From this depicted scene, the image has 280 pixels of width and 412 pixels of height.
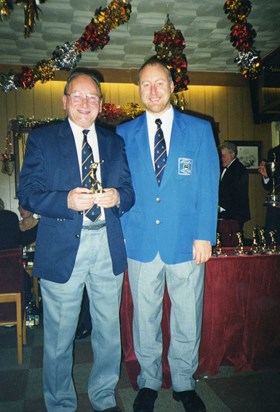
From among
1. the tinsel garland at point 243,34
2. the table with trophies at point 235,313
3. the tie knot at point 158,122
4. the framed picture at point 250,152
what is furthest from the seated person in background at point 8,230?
the framed picture at point 250,152

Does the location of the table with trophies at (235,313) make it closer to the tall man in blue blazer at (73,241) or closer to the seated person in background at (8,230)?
the tall man in blue blazer at (73,241)

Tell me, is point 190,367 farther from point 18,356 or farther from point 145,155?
point 18,356

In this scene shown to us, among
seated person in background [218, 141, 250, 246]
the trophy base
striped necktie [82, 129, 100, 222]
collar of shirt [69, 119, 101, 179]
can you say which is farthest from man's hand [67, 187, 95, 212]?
seated person in background [218, 141, 250, 246]

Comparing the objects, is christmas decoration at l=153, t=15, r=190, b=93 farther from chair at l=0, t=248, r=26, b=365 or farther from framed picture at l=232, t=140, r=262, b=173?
framed picture at l=232, t=140, r=262, b=173

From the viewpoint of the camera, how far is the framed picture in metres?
6.84

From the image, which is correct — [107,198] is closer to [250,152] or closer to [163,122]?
[163,122]

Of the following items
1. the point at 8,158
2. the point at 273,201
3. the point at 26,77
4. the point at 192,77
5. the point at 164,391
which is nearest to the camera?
the point at 164,391

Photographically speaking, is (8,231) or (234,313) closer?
(234,313)

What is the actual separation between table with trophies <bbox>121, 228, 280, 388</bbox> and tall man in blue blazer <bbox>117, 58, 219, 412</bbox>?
1.17ft

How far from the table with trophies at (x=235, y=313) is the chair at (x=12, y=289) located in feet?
3.21

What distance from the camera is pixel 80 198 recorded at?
1.54m

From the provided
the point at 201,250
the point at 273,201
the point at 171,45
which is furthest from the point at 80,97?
the point at 171,45

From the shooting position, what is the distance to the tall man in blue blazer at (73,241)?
65.7 inches

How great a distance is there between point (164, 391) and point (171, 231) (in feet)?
3.69
